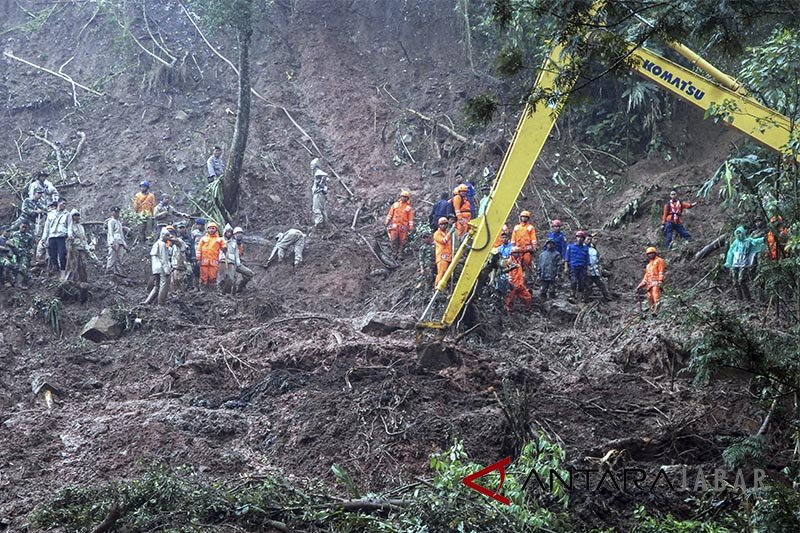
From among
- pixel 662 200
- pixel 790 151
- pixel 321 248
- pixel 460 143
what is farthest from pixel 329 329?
pixel 460 143

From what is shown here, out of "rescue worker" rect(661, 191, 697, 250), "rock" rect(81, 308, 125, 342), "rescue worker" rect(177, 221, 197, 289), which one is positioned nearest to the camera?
"rock" rect(81, 308, 125, 342)

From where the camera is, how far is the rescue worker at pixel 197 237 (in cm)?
1702

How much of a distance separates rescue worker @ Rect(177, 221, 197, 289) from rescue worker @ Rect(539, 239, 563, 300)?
244 inches

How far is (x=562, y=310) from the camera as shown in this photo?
15.0 m

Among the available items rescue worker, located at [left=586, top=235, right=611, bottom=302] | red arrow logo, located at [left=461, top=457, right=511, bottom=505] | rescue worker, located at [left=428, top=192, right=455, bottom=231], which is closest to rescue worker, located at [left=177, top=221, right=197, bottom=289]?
rescue worker, located at [left=428, top=192, right=455, bottom=231]

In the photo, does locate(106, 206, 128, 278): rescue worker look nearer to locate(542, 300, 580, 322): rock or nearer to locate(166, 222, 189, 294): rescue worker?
locate(166, 222, 189, 294): rescue worker

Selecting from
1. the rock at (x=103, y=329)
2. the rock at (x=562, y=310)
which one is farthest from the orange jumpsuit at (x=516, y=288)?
the rock at (x=103, y=329)

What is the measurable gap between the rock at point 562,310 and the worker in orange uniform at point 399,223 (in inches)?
151

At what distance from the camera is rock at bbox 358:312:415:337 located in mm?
13133

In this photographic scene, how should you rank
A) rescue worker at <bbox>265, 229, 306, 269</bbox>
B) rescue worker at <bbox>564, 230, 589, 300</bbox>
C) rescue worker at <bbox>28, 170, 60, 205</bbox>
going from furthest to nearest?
rescue worker at <bbox>28, 170, 60, 205</bbox> < rescue worker at <bbox>265, 229, 306, 269</bbox> < rescue worker at <bbox>564, 230, 589, 300</bbox>

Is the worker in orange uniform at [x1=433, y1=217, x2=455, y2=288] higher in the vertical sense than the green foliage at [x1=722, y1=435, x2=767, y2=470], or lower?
lower

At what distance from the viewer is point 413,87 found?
25.1 meters

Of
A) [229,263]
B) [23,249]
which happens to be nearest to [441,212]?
[229,263]

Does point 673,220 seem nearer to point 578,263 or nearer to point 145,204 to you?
point 578,263
